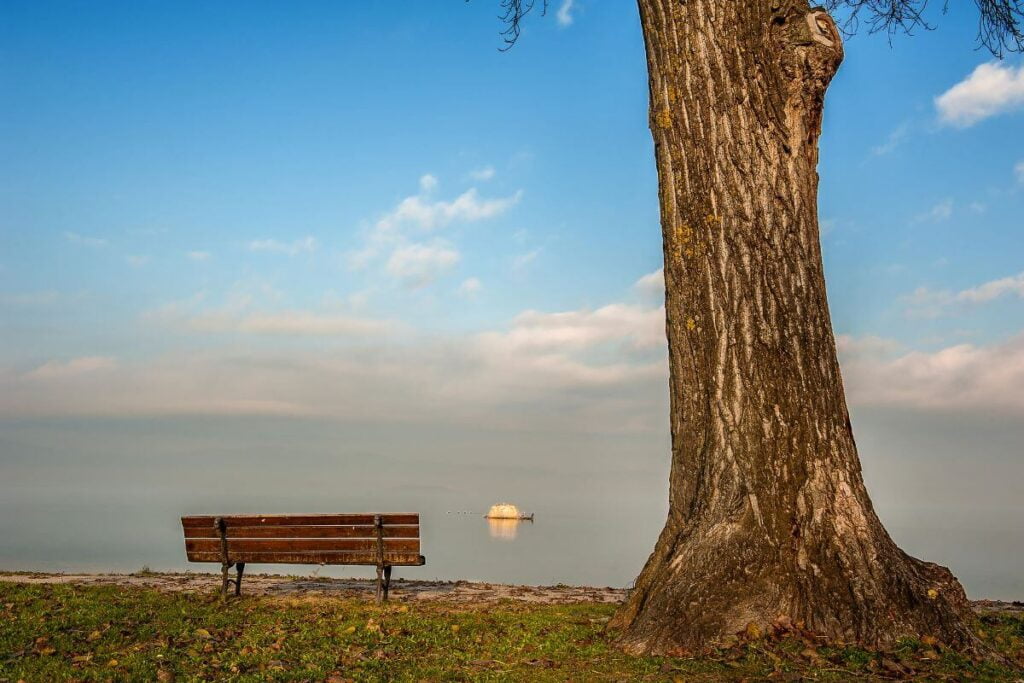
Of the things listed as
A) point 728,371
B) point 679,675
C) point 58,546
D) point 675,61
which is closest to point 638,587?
point 679,675

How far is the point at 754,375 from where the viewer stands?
5.50 metres

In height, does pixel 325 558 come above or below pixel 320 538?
below

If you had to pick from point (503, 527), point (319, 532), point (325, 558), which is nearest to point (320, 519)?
point (319, 532)

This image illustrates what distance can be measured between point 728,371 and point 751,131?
1609mm

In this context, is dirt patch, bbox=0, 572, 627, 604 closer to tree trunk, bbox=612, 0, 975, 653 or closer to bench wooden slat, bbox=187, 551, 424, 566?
bench wooden slat, bbox=187, 551, 424, 566

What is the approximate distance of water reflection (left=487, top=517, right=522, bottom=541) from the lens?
112 feet

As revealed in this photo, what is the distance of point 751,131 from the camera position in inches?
225

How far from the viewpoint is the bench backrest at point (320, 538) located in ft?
28.9

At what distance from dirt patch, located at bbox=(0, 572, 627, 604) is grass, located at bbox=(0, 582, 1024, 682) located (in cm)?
118

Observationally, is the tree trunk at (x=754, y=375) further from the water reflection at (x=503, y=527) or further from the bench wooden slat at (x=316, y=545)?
the water reflection at (x=503, y=527)

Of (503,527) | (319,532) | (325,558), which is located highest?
(319,532)

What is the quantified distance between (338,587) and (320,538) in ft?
4.49

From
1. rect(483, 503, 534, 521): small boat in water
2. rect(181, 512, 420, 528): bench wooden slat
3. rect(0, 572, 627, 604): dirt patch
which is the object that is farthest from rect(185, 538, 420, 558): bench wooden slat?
rect(483, 503, 534, 521): small boat in water

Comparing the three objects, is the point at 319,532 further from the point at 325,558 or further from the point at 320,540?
the point at 325,558
